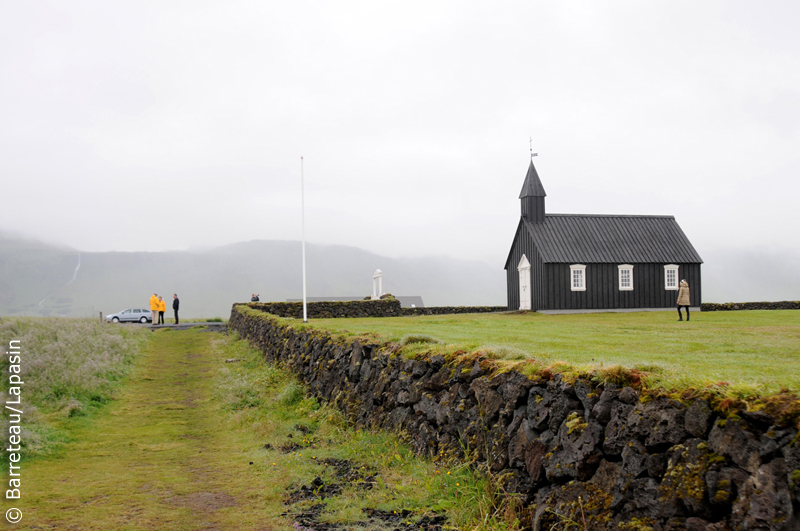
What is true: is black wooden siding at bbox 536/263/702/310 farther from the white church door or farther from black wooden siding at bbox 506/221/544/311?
the white church door

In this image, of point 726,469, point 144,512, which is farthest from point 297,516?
point 726,469

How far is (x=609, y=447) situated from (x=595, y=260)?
31500 mm

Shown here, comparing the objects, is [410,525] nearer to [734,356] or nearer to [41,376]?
[734,356]

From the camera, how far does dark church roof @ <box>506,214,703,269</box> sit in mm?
34469

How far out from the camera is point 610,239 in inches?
1407

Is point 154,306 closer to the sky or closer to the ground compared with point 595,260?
closer to the ground

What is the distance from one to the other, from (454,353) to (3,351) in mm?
11657

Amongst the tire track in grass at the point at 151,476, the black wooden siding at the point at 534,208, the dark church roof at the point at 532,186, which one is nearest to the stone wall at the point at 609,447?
the tire track in grass at the point at 151,476

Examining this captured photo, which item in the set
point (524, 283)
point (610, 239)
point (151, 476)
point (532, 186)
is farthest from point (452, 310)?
point (151, 476)

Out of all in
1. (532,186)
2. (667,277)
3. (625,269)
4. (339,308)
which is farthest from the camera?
(532,186)

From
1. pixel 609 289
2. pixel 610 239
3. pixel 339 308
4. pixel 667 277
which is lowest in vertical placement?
pixel 339 308

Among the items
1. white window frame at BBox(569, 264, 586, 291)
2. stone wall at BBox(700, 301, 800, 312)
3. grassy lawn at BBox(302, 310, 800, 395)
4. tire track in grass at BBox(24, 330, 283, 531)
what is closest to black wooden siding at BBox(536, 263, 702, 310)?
white window frame at BBox(569, 264, 586, 291)

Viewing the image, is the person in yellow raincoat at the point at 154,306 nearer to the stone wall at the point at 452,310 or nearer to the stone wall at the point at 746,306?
the stone wall at the point at 452,310

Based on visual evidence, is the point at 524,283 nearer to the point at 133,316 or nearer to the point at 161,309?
the point at 161,309
